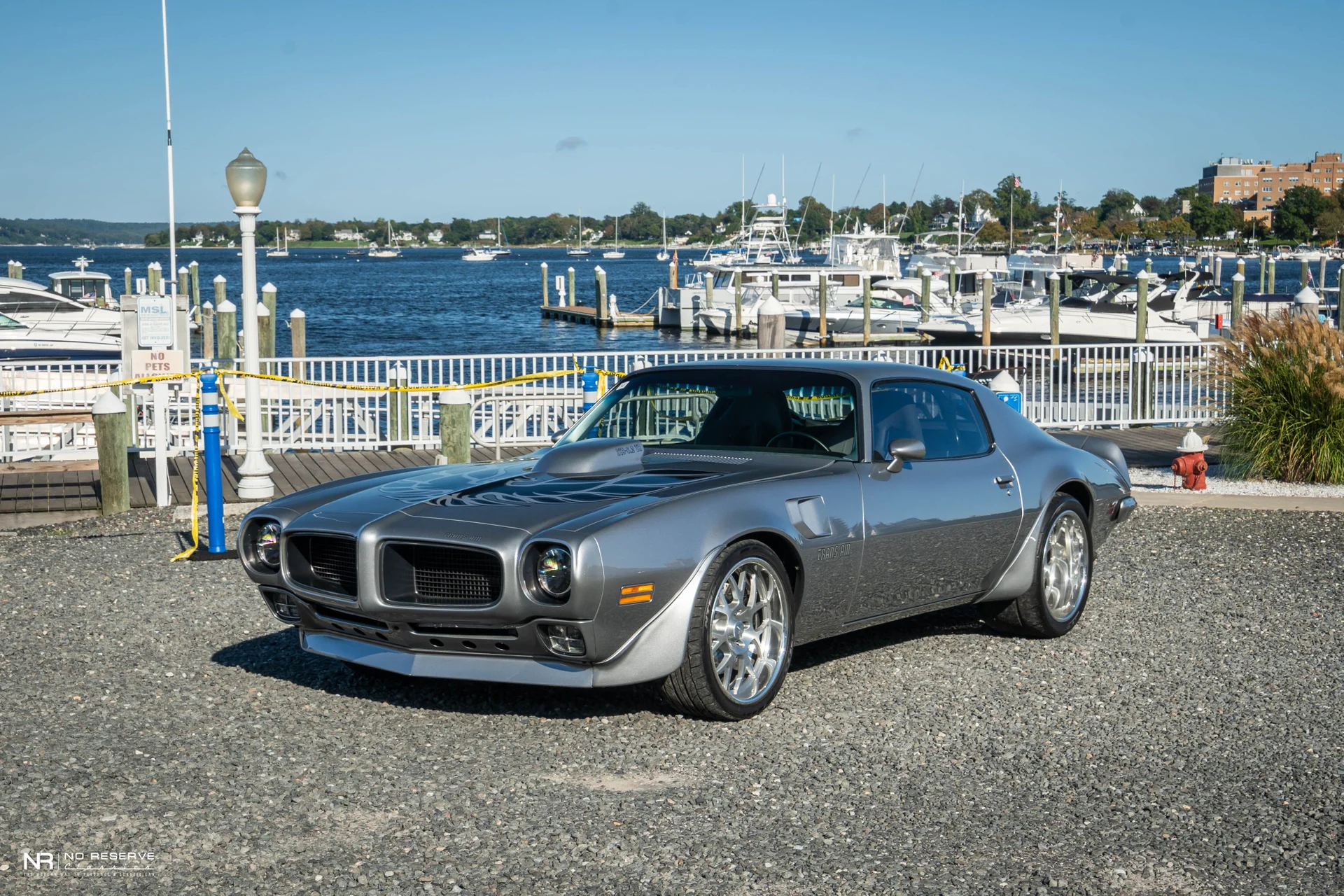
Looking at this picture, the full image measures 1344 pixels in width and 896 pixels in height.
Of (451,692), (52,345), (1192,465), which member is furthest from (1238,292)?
(451,692)

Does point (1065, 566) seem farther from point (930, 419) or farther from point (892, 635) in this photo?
point (930, 419)

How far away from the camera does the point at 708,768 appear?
17.5ft

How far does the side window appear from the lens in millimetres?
6719

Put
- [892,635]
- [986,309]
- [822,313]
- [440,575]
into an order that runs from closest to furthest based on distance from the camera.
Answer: [440,575] → [892,635] → [986,309] → [822,313]

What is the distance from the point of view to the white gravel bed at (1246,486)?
40.2 ft

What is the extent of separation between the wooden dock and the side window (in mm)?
51112

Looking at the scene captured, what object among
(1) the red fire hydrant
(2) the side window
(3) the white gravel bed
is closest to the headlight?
(2) the side window

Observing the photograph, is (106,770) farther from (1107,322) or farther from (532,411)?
(1107,322)

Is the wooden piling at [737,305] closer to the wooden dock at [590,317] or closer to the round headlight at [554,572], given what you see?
the wooden dock at [590,317]

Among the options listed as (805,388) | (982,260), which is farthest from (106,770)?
(982,260)

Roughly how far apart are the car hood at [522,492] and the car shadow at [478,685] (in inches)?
32.7

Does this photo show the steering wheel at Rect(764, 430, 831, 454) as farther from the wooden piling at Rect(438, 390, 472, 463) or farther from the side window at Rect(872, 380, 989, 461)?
the wooden piling at Rect(438, 390, 472, 463)

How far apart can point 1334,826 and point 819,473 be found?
95.5 inches

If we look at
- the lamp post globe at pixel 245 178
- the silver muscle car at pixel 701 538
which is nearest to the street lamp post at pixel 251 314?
the lamp post globe at pixel 245 178
